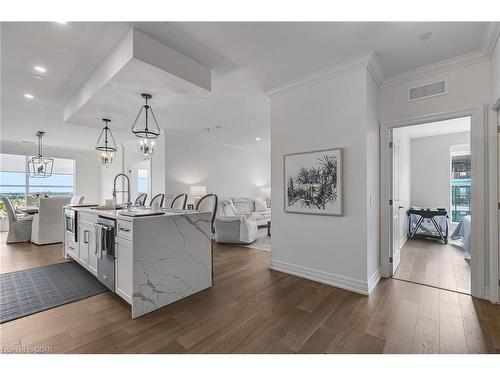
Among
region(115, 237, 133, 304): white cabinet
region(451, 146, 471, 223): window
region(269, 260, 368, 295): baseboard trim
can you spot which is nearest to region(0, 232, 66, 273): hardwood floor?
region(115, 237, 133, 304): white cabinet

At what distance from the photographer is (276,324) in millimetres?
2031

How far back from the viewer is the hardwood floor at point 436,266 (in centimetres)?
296

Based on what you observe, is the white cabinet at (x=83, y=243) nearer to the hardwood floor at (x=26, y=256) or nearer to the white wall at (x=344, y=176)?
the hardwood floor at (x=26, y=256)

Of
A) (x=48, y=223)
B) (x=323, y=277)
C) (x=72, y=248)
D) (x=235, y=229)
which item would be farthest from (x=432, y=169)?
(x=48, y=223)

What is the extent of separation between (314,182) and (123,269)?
243 centimetres

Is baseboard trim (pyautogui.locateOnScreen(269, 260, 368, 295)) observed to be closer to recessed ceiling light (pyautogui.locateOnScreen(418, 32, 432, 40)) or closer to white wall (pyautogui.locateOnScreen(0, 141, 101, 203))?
recessed ceiling light (pyautogui.locateOnScreen(418, 32, 432, 40))

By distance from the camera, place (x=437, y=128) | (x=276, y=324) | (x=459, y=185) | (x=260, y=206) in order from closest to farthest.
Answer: (x=276, y=324)
(x=437, y=128)
(x=459, y=185)
(x=260, y=206)

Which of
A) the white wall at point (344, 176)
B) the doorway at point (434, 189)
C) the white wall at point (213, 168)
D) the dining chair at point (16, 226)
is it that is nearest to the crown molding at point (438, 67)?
the white wall at point (344, 176)

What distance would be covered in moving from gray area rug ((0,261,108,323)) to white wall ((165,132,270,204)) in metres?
3.03

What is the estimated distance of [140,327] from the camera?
78.2 inches

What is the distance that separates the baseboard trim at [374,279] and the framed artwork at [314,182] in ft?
2.82

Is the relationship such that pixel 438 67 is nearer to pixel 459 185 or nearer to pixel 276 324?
pixel 276 324

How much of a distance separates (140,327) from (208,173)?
214 inches

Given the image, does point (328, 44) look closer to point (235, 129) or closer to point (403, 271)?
point (403, 271)
